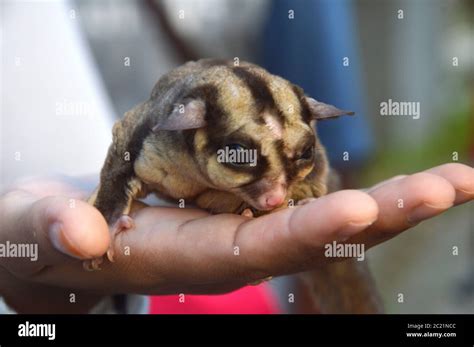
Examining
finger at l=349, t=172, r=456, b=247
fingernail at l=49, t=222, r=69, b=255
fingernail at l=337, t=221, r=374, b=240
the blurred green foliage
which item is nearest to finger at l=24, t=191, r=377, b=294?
fingernail at l=337, t=221, r=374, b=240

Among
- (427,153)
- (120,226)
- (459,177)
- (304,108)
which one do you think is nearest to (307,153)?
(304,108)

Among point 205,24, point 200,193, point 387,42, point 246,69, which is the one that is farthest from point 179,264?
point 387,42

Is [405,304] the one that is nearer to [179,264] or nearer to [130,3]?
[179,264]

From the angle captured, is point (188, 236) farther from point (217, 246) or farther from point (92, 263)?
point (92, 263)

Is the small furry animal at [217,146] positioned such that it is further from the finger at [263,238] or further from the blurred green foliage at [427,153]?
the blurred green foliage at [427,153]

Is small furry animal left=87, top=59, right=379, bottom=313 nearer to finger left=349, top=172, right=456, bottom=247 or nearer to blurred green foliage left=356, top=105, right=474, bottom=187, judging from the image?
finger left=349, top=172, right=456, bottom=247

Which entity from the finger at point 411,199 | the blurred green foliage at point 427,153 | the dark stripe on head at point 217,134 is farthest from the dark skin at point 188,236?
the blurred green foliage at point 427,153
